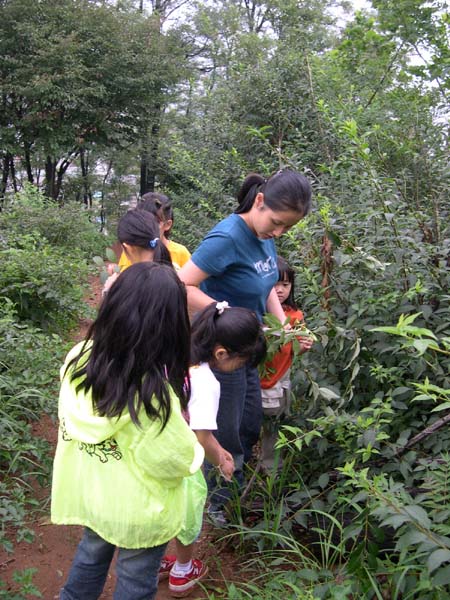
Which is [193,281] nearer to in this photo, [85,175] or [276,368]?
[276,368]

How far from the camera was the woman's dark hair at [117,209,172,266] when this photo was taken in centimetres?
311

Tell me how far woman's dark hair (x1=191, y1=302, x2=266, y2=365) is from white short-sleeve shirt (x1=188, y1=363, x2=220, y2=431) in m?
0.07

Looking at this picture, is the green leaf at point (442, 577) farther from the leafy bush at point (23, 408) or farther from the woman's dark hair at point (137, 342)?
the leafy bush at point (23, 408)

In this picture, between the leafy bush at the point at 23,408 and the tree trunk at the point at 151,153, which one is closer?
the leafy bush at the point at 23,408

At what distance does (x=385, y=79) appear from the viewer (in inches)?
250

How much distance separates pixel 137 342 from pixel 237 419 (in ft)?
3.27

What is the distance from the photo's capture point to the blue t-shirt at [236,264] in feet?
7.99

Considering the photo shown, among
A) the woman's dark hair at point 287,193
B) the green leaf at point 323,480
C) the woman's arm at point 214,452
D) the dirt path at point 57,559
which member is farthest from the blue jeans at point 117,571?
the woman's dark hair at point 287,193

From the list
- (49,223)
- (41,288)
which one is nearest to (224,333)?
(41,288)

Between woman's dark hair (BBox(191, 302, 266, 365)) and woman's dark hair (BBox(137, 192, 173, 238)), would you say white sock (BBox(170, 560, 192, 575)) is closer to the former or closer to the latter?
woman's dark hair (BBox(191, 302, 266, 365))

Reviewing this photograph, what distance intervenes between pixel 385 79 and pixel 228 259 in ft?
15.7

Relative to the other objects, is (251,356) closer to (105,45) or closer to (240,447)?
(240,447)

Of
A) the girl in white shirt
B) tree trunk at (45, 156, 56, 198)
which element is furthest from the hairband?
tree trunk at (45, 156, 56, 198)

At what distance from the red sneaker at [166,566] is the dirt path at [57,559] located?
28mm
